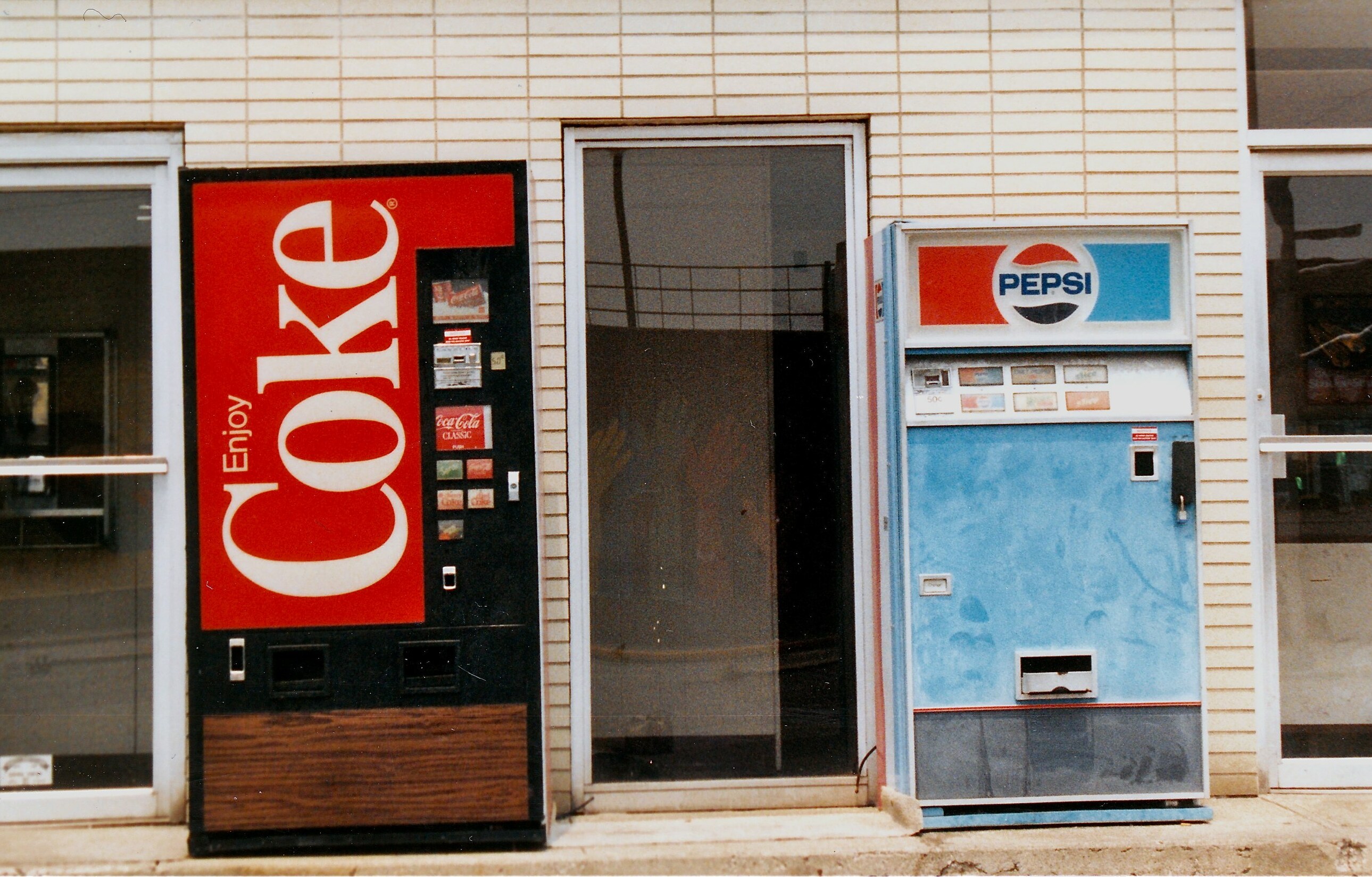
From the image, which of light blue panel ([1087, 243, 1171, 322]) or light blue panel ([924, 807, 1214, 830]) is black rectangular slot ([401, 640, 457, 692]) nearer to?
light blue panel ([924, 807, 1214, 830])

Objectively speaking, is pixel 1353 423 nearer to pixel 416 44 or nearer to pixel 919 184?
pixel 919 184

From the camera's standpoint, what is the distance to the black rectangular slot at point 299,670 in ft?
13.5

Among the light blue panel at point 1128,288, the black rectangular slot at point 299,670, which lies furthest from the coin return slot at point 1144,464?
the black rectangular slot at point 299,670

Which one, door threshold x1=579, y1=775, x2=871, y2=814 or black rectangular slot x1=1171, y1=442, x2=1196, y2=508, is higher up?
black rectangular slot x1=1171, y1=442, x2=1196, y2=508

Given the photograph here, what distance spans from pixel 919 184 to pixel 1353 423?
2.22 meters

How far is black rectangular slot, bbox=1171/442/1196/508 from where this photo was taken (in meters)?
4.21

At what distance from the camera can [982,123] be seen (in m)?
4.71

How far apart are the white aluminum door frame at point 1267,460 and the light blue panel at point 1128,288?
2.51ft

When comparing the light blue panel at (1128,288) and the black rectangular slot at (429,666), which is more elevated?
the light blue panel at (1128,288)

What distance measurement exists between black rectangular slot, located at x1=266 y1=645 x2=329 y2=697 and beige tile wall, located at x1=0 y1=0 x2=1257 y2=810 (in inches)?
37.0

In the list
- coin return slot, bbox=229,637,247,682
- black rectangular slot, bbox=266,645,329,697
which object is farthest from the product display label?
coin return slot, bbox=229,637,247,682

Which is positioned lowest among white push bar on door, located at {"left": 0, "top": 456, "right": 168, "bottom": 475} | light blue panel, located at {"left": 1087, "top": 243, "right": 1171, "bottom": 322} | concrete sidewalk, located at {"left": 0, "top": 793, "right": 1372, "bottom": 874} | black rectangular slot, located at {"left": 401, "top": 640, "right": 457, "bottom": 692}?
concrete sidewalk, located at {"left": 0, "top": 793, "right": 1372, "bottom": 874}

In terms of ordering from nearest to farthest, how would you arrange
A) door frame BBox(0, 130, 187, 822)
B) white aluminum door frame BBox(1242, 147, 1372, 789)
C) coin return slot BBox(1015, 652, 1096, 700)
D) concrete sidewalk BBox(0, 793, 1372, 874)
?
concrete sidewalk BBox(0, 793, 1372, 874), coin return slot BBox(1015, 652, 1096, 700), door frame BBox(0, 130, 187, 822), white aluminum door frame BBox(1242, 147, 1372, 789)

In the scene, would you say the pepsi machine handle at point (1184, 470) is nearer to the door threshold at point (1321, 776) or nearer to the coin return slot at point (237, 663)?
the door threshold at point (1321, 776)
